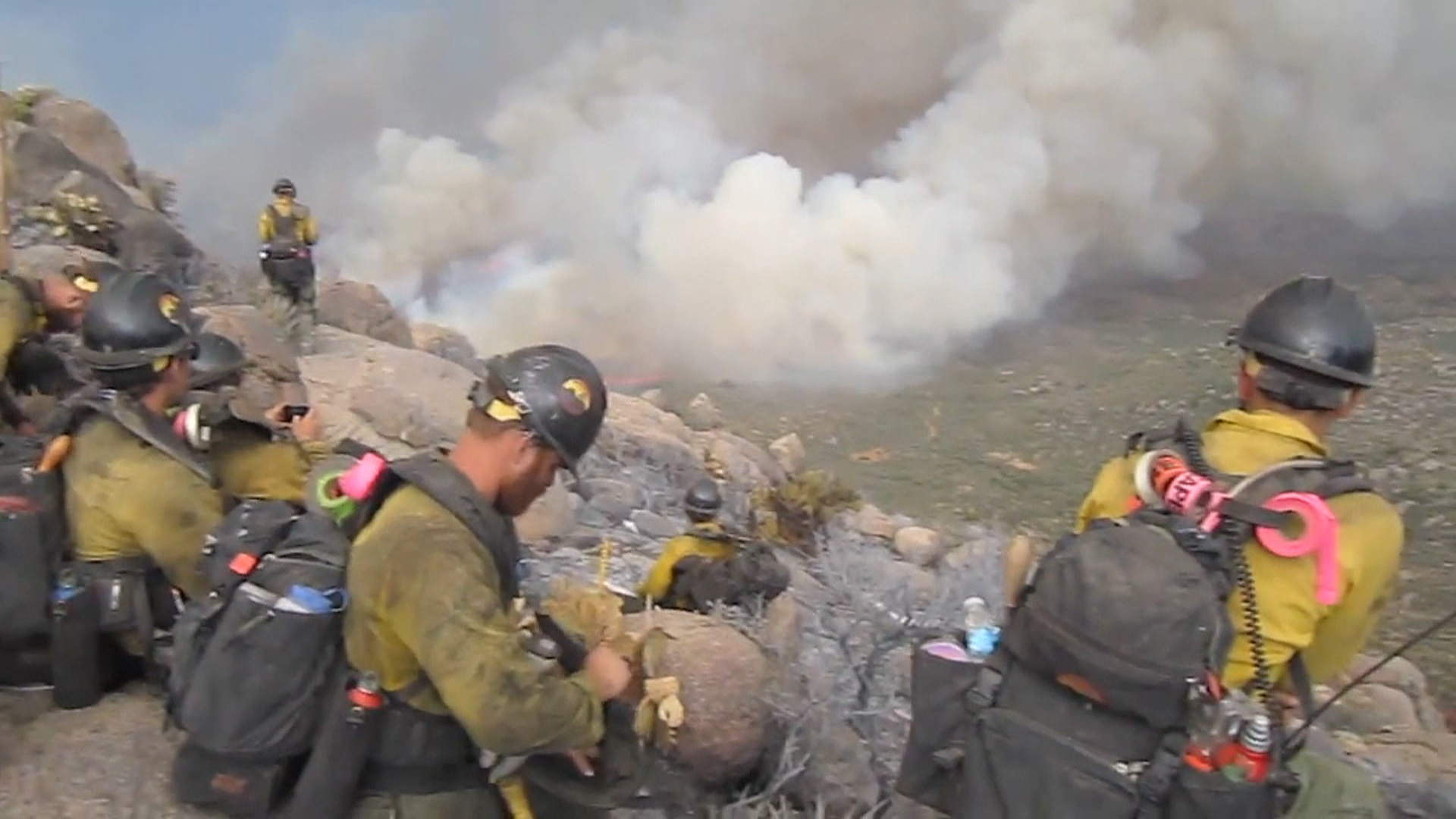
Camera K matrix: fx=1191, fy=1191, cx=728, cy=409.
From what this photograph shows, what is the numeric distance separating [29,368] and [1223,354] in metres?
23.8

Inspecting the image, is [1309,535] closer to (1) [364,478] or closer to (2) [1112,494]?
(2) [1112,494]

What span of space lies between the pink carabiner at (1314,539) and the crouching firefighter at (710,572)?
393 cm

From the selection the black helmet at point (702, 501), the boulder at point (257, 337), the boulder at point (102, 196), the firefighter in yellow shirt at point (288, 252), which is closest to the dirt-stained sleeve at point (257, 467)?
Answer: the black helmet at point (702, 501)

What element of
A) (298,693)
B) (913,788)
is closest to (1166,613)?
(913,788)

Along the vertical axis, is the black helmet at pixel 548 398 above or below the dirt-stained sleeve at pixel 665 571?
above

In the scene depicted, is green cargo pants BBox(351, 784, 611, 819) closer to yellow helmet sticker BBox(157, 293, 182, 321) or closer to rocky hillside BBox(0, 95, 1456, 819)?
rocky hillside BBox(0, 95, 1456, 819)

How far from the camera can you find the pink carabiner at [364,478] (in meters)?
2.50

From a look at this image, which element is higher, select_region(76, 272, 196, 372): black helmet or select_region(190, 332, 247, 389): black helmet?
select_region(76, 272, 196, 372): black helmet

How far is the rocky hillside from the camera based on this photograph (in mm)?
3498

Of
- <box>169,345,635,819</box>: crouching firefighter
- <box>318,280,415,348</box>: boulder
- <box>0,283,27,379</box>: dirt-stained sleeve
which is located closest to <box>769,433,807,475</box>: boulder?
<box>318,280,415,348</box>: boulder

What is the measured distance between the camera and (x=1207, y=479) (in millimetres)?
2543

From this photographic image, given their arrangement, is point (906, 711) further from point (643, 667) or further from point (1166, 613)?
point (1166, 613)

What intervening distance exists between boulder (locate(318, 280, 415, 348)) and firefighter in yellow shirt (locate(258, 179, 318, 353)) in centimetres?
292

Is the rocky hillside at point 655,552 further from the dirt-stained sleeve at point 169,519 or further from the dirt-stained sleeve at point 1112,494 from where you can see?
the dirt-stained sleeve at point 1112,494
